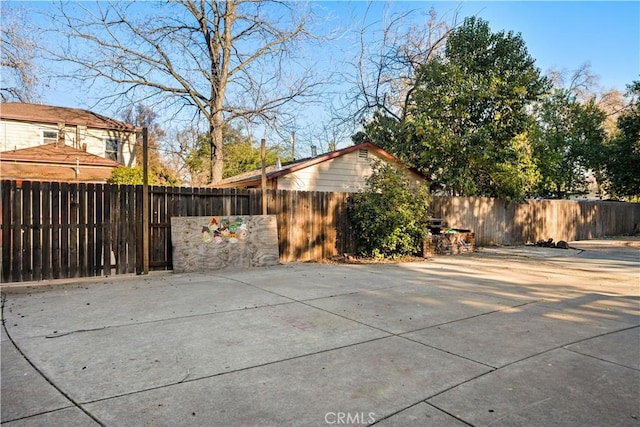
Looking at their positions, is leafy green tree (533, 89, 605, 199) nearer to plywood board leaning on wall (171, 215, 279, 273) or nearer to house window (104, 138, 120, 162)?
plywood board leaning on wall (171, 215, 279, 273)

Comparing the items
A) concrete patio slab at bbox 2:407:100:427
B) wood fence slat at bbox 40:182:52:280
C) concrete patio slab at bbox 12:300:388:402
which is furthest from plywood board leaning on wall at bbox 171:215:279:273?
concrete patio slab at bbox 2:407:100:427

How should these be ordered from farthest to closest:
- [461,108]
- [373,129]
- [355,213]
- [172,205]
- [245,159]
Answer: [245,159]
[373,129]
[461,108]
[355,213]
[172,205]

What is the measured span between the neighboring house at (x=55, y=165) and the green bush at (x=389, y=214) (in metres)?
13.7

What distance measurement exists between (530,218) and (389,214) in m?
9.60

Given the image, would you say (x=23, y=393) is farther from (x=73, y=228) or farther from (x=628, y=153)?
(x=628, y=153)

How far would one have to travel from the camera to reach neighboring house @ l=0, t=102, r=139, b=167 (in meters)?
21.3

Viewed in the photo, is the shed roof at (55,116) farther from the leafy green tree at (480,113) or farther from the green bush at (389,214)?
the green bush at (389,214)

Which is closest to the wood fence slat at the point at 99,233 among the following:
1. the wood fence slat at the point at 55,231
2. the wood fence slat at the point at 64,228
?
the wood fence slat at the point at 64,228

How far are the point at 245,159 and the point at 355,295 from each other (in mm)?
26609

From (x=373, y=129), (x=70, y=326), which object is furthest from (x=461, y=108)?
(x=70, y=326)

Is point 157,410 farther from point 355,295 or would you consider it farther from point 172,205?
point 172,205

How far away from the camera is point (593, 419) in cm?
252

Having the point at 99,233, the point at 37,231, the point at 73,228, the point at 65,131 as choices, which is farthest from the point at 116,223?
the point at 65,131

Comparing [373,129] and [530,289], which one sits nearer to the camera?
[530,289]
